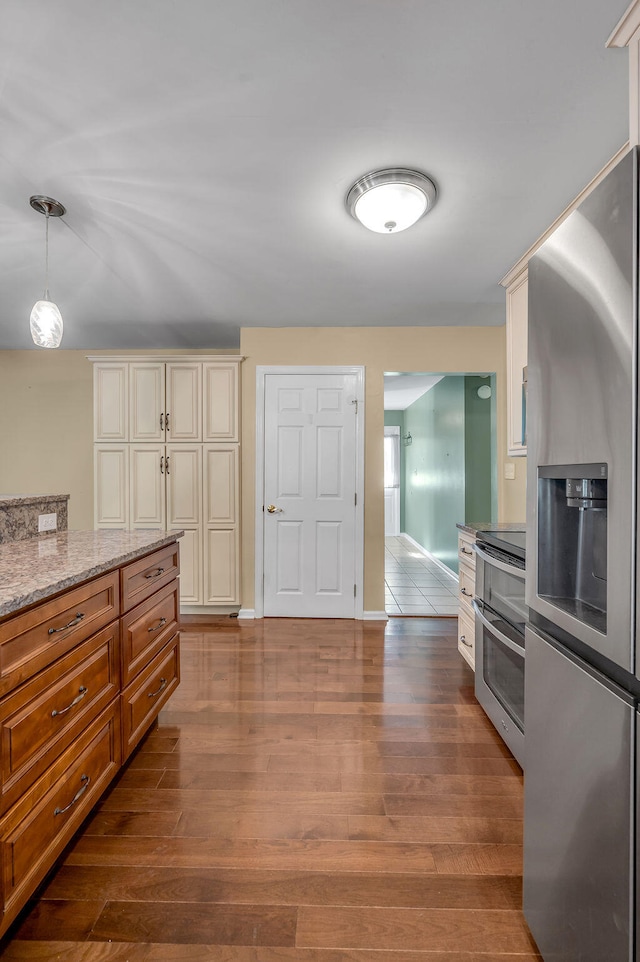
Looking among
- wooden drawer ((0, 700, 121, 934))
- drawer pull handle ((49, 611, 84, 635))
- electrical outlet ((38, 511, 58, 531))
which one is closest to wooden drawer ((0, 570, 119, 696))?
drawer pull handle ((49, 611, 84, 635))

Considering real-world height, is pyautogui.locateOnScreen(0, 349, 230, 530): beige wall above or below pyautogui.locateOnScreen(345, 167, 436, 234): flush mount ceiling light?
below

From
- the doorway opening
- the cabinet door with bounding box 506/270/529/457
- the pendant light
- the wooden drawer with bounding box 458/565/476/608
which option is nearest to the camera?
the pendant light

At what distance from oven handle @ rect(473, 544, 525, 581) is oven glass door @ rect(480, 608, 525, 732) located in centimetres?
26

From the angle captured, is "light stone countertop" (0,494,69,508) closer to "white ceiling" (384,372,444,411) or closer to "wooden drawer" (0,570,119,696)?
"wooden drawer" (0,570,119,696)

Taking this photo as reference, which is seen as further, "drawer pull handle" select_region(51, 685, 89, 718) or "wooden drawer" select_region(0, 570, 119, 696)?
"drawer pull handle" select_region(51, 685, 89, 718)

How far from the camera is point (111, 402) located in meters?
3.88

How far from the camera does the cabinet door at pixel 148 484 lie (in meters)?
3.90

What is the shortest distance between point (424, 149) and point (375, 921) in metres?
2.60

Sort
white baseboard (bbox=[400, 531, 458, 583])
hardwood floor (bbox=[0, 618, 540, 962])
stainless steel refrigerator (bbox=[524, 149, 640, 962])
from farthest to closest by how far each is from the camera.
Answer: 1. white baseboard (bbox=[400, 531, 458, 583])
2. hardwood floor (bbox=[0, 618, 540, 962])
3. stainless steel refrigerator (bbox=[524, 149, 640, 962])

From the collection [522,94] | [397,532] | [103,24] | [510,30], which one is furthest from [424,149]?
[397,532]

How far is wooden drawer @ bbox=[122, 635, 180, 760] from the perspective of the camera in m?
1.73

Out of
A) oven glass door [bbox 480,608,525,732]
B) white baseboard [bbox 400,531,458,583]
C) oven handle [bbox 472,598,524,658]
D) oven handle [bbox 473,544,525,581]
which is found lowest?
white baseboard [bbox 400,531,458,583]

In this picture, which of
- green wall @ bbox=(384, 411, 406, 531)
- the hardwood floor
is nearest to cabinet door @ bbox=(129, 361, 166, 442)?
the hardwood floor

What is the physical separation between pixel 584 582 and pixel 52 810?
1.51 meters
